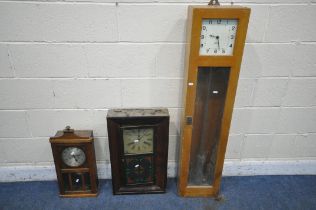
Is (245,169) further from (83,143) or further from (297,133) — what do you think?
(83,143)

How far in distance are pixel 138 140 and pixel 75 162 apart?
0.44 m

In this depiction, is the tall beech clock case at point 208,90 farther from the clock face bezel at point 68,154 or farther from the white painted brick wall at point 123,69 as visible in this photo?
the clock face bezel at point 68,154

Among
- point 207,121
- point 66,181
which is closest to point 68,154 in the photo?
point 66,181

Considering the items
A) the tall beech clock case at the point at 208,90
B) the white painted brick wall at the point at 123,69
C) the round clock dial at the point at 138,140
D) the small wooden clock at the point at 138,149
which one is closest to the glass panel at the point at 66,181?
the white painted brick wall at the point at 123,69

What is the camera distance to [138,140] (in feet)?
5.00

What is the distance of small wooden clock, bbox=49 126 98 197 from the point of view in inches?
58.5

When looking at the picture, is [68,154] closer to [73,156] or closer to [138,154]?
[73,156]

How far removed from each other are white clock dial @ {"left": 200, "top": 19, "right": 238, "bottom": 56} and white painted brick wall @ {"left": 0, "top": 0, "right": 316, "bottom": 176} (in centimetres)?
23

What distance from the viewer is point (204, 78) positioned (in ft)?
4.48

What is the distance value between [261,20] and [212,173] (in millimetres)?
998

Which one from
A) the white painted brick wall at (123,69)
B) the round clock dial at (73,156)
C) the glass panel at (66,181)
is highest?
the white painted brick wall at (123,69)

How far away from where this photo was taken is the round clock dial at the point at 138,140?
150 cm

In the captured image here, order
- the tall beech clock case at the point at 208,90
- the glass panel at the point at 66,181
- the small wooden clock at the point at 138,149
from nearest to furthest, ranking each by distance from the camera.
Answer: the tall beech clock case at the point at 208,90 < the small wooden clock at the point at 138,149 < the glass panel at the point at 66,181

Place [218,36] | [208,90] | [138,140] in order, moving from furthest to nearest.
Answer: [138,140] → [208,90] → [218,36]
